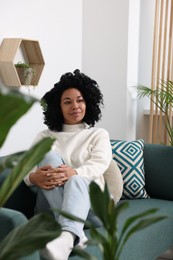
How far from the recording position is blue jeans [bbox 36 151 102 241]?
2400 millimetres

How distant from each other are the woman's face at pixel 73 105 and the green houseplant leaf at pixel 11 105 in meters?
2.08

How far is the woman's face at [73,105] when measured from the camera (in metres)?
3.02

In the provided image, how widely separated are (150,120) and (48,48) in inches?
57.7

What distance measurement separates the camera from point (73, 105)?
3004 millimetres

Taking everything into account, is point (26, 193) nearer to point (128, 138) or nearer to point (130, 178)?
point (130, 178)

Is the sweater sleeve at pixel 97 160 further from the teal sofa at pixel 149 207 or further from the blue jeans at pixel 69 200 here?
the teal sofa at pixel 149 207

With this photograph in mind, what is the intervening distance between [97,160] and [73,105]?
0.34 m

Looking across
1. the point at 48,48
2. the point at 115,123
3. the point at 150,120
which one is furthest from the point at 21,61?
the point at 150,120

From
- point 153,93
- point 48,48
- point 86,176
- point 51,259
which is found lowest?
point 51,259

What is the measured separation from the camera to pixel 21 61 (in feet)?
11.7

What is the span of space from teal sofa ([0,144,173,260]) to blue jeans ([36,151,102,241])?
13 centimetres

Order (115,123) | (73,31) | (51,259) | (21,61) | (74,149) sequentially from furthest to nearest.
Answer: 1. (115,123)
2. (73,31)
3. (21,61)
4. (74,149)
5. (51,259)

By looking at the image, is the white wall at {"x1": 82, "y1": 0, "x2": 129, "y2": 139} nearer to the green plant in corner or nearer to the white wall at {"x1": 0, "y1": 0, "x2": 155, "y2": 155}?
the white wall at {"x1": 0, "y1": 0, "x2": 155, "y2": 155}

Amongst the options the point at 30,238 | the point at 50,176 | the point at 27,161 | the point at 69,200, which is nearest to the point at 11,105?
the point at 27,161
